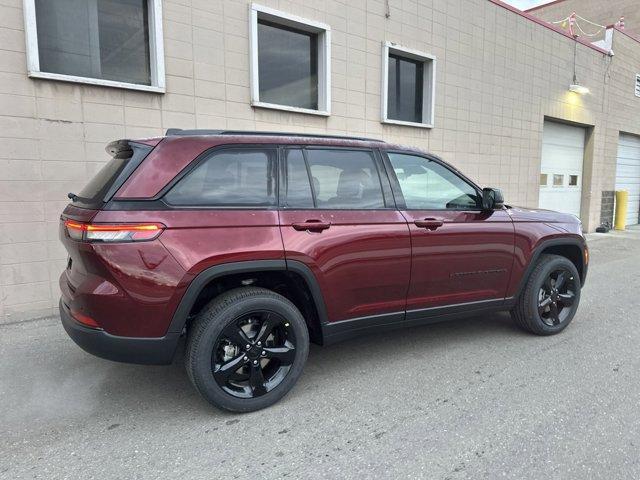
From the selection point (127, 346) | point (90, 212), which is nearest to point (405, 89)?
point (90, 212)

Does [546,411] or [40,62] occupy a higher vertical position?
[40,62]

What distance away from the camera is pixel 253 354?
2.98m

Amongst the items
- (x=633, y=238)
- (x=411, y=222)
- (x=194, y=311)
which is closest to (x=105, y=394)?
(x=194, y=311)

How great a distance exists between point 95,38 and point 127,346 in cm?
424

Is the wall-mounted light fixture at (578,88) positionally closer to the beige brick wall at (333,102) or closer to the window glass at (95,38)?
the beige brick wall at (333,102)

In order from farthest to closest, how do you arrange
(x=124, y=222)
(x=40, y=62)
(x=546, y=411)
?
(x=40, y=62), (x=546, y=411), (x=124, y=222)

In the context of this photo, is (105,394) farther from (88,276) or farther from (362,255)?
(362,255)

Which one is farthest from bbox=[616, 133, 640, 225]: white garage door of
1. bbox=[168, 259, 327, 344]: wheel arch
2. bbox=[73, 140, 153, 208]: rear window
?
bbox=[73, 140, 153, 208]: rear window

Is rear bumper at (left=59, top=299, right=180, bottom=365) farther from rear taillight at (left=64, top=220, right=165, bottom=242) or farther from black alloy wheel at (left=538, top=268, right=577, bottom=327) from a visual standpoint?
black alloy wheel at (left=538, top=268, right=577, bottom=327)

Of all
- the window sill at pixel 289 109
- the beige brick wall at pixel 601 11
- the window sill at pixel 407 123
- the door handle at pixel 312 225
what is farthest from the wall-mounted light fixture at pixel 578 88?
the door handle at pixel 312 225

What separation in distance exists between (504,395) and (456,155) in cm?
698

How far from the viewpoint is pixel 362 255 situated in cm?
330

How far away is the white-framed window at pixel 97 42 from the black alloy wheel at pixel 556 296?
4.86 m

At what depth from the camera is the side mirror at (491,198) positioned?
152 inches
